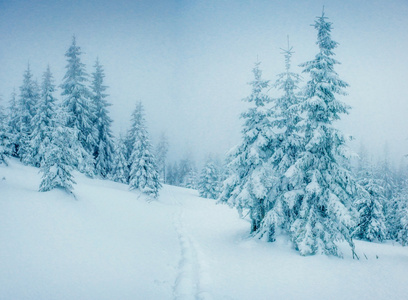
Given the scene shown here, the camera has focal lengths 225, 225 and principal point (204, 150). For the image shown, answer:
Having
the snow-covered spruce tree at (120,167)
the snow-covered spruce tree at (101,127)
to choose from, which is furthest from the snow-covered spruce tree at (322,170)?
the snow-covered spruce tree at (120,167)

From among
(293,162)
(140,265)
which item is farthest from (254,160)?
(140,265)

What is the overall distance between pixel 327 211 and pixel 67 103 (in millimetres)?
30559

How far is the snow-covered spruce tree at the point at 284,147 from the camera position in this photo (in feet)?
44.9

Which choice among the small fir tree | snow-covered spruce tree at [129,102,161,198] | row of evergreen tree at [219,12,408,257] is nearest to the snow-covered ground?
row of evergreen tree at [219,12,408,257]

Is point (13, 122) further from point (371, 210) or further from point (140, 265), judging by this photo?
point (371, 210)

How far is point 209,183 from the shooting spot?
5494 centimetres

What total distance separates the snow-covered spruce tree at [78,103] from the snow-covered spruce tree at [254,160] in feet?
69.8

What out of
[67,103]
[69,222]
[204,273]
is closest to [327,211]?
[204,273]

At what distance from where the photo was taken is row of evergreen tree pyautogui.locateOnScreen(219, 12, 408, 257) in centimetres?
1184

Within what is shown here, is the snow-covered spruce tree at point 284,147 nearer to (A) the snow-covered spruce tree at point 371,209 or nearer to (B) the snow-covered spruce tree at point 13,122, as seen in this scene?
(A) the snow-covered spruce tree at point 371,209

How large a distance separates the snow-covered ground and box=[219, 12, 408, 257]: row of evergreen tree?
1521 mm

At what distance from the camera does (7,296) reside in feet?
16.3

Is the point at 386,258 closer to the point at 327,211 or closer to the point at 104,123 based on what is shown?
the point at 327,211

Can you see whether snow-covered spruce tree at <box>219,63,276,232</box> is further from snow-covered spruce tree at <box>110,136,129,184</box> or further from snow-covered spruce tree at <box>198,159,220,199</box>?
snow-covered spruce tree at <box>198,159,220,199</box>
